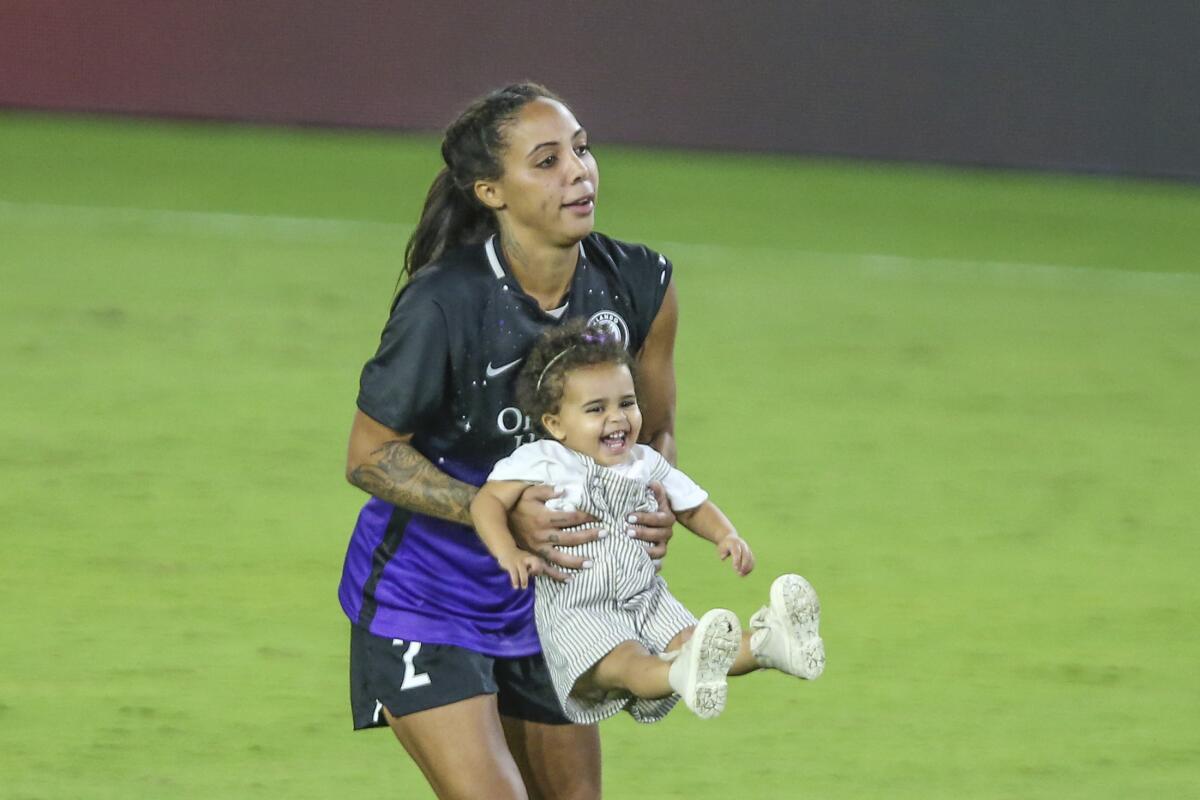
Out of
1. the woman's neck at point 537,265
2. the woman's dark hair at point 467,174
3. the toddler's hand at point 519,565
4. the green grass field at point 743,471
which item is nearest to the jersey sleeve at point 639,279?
the woman's neck at point 537,265

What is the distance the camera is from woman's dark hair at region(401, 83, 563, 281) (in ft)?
15.3

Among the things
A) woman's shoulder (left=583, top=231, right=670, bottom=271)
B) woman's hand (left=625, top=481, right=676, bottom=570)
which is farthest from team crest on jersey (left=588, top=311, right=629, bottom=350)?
woman's hand (left=625, top=481, right=676, bottom=570)

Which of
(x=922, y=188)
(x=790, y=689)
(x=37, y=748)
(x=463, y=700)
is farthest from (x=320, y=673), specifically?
(x=922, y=188)

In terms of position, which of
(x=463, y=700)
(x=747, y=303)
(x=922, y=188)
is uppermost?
(x=922, y=188)

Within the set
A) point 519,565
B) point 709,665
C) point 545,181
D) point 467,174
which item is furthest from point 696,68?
point 709,665

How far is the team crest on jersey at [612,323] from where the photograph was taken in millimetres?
4664

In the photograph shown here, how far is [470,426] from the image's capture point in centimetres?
463

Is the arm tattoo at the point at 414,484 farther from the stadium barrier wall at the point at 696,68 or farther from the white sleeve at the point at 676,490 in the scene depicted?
the stadium barrier wall at the point at 696,68

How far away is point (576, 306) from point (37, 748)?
2.30 m

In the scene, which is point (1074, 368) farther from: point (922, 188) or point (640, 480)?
point (640, 480)

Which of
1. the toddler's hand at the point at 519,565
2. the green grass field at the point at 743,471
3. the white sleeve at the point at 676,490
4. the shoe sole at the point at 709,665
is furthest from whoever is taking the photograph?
the green grass field at the point at 743,471

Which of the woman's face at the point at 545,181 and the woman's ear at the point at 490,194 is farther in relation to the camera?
the woman's ear at the point at 490,194

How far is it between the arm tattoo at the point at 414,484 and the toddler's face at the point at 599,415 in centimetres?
23

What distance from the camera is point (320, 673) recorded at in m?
6.74
